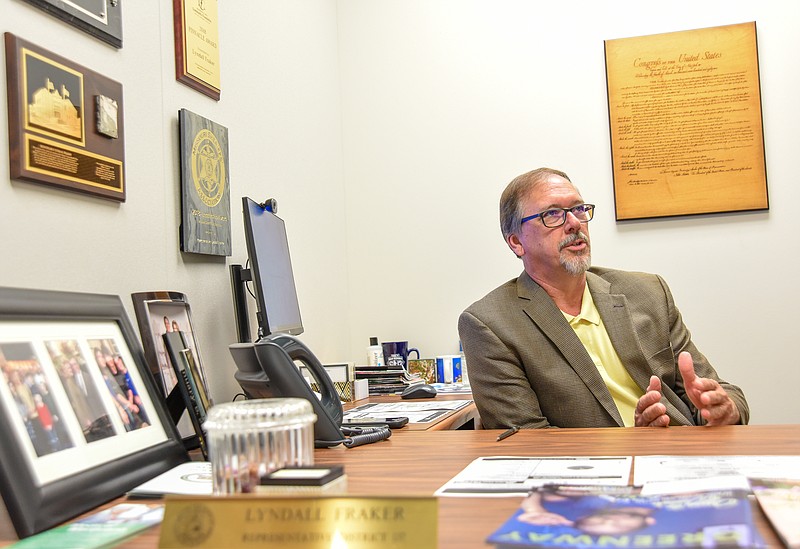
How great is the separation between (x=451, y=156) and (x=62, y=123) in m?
2.21

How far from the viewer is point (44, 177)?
4.92ft

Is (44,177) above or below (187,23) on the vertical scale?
below

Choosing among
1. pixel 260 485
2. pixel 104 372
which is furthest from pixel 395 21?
pixel 260 485

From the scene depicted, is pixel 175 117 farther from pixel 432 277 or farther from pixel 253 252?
pixel 432 277

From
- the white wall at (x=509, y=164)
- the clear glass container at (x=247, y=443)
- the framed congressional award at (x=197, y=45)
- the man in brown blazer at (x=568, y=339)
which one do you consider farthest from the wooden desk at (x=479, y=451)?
the white wall at (x=509, y=164)

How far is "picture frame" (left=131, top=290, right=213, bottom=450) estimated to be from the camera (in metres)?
1.51

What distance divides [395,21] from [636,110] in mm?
1223

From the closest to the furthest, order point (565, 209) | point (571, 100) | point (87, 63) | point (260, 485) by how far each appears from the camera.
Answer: point (260, 485), point (87, 63), point (565, 209), point (571, 100)

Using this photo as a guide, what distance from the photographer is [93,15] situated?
5.60 feet

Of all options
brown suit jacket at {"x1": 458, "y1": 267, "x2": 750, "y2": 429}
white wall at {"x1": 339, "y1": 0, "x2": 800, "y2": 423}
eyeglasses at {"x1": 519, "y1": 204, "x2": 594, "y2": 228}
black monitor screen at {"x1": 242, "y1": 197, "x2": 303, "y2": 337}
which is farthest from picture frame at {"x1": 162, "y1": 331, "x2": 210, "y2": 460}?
white wall at {"x1": 339, "y1": 0, "x2": 800, "y2": 423}

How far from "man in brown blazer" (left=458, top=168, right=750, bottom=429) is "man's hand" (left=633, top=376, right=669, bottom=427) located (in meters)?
0.20

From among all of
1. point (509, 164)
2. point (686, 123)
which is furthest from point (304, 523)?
point (686, 123)

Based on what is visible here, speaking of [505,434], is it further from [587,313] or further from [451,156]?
[451,156]

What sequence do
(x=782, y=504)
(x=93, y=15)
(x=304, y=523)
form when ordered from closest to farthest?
(x=304, y=523) < (x=782, y=504) < (x=93, y=15)
